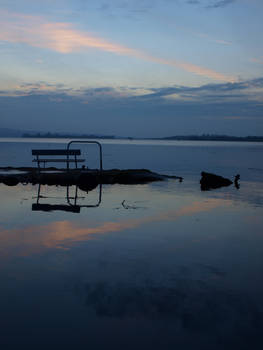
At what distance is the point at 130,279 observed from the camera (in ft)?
22.2

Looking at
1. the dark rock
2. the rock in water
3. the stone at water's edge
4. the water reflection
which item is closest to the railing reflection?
the water reflection

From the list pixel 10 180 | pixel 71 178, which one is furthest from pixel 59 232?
pixel 10 180

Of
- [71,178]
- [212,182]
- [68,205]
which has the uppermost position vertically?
[71,178]

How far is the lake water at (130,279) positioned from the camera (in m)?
4.93

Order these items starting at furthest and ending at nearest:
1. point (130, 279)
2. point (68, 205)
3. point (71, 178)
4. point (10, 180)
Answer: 1. point (71, 178)
2. point (10, 180)
3. point (68, 205)
4. point (130, 279)

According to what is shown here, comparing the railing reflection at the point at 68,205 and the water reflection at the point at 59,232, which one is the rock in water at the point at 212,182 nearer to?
the railing reflection at the point at 68,205

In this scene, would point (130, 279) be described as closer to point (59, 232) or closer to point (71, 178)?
point (59, 232)

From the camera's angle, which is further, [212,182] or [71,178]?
[212,182]

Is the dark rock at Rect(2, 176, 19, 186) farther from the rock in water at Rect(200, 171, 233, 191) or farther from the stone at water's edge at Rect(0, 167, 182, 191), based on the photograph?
the rock in water at Rect(200, 171, 233, 191)

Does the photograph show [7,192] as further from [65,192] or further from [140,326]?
[140,326]

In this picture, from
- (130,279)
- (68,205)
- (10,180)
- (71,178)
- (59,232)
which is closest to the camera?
(130,279)

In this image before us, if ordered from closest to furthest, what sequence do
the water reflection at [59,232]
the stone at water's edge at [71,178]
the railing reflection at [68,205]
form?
1. the water reflection at [59,232]
2. the railing reflection at [68,205]
3. the stone at water's edge at [71,178]

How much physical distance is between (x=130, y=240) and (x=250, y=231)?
12.0 ft

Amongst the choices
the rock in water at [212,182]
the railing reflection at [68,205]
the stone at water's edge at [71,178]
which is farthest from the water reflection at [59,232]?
the rock in water at [212,182]
